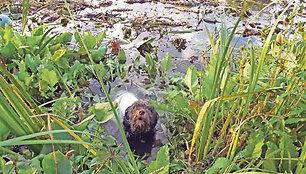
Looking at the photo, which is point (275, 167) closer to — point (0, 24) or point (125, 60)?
point (125, 60)

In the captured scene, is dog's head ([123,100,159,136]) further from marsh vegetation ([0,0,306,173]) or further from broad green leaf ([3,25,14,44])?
broad green leaf ([3,25,14,44])

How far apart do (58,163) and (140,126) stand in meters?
0.44

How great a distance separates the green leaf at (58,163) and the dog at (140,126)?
41 centimetres

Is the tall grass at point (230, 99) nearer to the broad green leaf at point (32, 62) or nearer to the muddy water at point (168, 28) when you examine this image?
the muddy water at point (168, 28)

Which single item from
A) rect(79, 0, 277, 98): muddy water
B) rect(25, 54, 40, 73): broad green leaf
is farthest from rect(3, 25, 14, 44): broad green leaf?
rect(79, 0, 277, 98): muddy water

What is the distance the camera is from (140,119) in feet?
3.62

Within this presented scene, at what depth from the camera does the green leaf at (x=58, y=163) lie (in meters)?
0.71

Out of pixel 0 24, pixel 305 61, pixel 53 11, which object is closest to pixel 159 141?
pixel 305 61

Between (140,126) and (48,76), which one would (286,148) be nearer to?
(140,126)

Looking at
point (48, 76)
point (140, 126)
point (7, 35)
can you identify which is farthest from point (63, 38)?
point (140, 126)

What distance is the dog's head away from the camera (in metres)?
1.10

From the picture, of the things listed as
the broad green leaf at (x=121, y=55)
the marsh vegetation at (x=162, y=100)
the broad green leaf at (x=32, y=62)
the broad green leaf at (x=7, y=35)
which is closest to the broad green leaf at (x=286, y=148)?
the marsh vegetation at (x=162, y=100)

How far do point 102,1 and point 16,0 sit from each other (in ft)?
3.02

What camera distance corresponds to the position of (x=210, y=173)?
2.58 ft
